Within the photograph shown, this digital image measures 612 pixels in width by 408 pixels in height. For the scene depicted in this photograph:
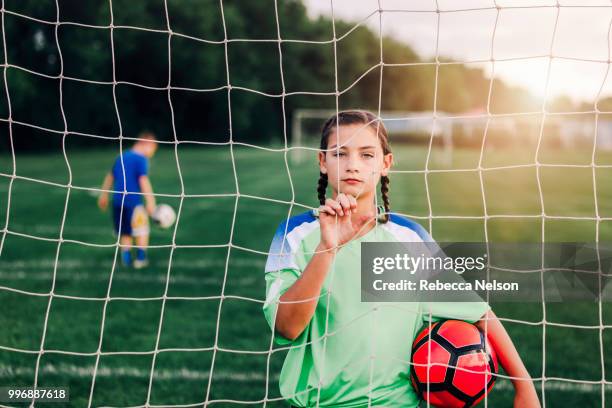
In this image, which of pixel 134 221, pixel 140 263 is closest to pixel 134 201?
pixel 134 221

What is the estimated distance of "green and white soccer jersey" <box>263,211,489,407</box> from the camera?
7.32 feet

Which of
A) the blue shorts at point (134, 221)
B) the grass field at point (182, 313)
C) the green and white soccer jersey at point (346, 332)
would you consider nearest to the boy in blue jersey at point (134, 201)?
the blue shorts at point (134, 221)

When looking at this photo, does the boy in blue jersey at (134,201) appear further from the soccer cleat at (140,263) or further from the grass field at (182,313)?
the grass field at (182,313)

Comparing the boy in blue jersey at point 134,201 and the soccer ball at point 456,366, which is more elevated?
the boy in blue jersey at point 134,201

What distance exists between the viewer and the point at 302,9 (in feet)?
162

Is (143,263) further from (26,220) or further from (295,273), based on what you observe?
(295,273)

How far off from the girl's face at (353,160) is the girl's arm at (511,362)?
61 centimetres

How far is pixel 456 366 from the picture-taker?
235 cm

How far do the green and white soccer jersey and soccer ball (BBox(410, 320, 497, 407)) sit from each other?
5cm

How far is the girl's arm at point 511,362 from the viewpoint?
226 centimetres

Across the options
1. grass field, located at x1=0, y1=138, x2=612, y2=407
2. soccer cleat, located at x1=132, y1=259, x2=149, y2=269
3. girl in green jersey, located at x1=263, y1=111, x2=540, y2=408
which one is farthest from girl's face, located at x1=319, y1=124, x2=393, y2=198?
soccer cleat, located at x1=132, y1=259, x2=149, y2=269

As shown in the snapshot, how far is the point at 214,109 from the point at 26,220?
79.9ft

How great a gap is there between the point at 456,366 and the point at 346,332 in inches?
16.0

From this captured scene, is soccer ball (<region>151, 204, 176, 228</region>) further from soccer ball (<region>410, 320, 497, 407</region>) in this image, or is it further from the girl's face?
soccer ball (<region>410, 320, 497, 407</region>)
